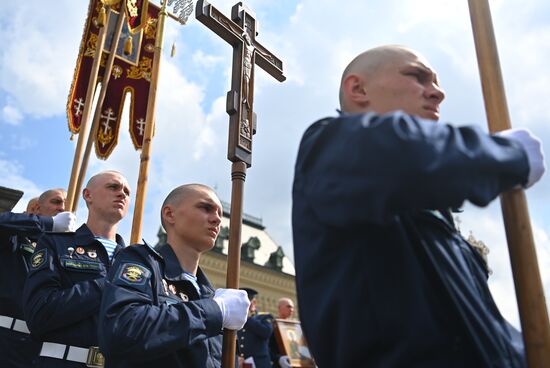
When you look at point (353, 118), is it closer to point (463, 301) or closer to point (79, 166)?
point (463, 301)

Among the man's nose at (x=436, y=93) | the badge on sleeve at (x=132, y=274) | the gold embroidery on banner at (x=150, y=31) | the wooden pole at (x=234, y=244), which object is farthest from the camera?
the gold embroidery on banner at (x=150, y=31)

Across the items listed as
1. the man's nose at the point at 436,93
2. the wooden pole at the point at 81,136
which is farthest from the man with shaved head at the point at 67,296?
the man's nose at the point at 436,93

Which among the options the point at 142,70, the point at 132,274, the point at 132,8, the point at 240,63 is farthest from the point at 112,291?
the point at 142,70

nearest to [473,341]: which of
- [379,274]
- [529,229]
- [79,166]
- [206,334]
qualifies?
[379,274]

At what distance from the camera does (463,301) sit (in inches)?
50.6

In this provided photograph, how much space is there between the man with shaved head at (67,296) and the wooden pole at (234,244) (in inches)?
30.5

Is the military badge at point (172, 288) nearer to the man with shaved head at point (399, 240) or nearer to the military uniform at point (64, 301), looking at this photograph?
the military uniform at point (64, 301)

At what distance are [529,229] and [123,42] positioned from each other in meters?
6.97

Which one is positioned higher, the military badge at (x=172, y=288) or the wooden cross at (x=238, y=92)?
the wooden cross at (x=238, y=92)

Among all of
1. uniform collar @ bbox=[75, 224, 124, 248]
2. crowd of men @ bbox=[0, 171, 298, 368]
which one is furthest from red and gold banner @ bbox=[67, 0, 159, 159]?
uniform collar @ bbox=[75, 224, 124, 248]

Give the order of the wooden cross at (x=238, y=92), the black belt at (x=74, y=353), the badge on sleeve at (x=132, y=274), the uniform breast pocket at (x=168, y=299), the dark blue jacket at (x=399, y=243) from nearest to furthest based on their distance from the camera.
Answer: the dark blue jacket at (x=399, y=243) → the badge on sleeve at (x=132, y=274) → the uniform breast pocket at (x=168, y=299) → the black belt at (x=74, y=353) → the wooden cross at (x=238, y=92)

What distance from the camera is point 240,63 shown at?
393cm

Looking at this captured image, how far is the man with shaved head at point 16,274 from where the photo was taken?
3.55 m

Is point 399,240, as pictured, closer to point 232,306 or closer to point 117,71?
point 232,306
